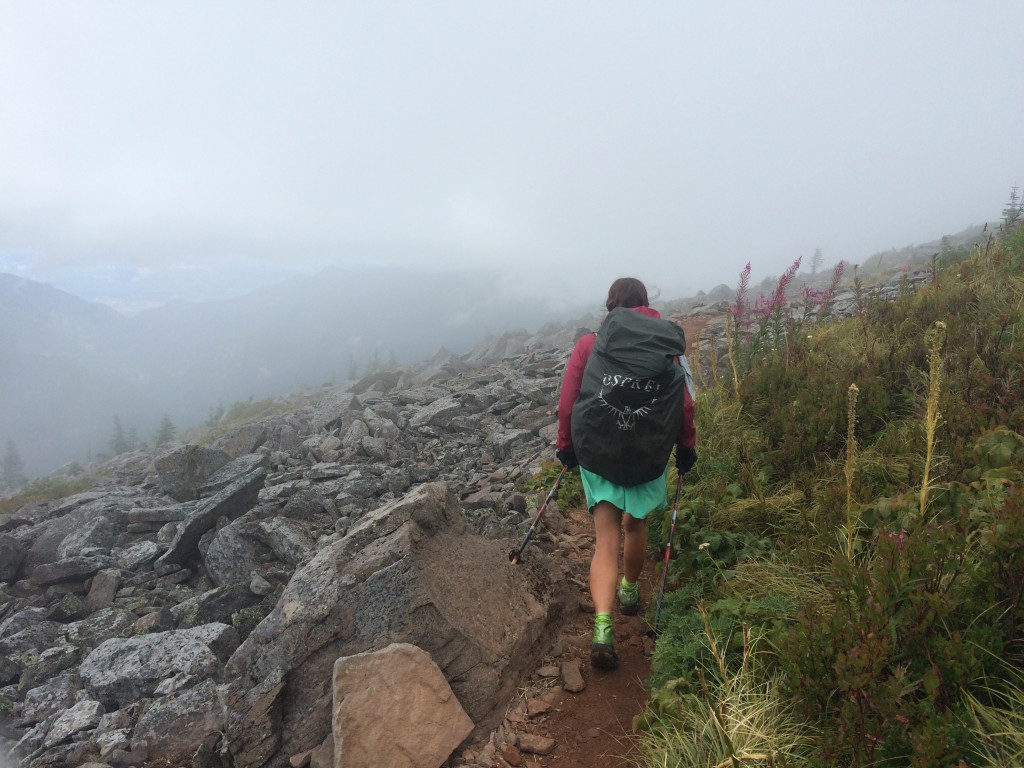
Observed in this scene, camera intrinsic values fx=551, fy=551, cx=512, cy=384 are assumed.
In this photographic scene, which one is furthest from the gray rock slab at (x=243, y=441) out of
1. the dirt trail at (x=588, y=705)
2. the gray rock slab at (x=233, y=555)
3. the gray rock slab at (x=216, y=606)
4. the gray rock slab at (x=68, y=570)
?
the dirt trail at (x=588, y=705)

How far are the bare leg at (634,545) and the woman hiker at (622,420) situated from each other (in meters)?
0.01

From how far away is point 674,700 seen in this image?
2.88m

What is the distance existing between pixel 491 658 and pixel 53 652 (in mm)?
5709

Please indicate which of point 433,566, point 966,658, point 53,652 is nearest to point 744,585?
point 966,658

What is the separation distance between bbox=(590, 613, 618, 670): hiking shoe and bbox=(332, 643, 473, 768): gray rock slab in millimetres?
900

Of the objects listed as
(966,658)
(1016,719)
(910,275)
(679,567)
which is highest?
(910,275)

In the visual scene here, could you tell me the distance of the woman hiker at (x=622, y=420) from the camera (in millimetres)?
3354

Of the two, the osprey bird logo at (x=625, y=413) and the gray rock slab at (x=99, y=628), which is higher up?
the osprey bird logo at (x=625, y=413)

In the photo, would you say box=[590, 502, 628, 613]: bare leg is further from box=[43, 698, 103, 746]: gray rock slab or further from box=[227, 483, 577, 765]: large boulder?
box=[43, 698, 103, 746]: gray rock slab

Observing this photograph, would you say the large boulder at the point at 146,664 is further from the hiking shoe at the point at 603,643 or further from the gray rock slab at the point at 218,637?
the hiking shoe at the point at 603,643

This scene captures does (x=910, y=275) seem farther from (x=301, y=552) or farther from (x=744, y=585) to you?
(x=301, y=552)

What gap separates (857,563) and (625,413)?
1.53m

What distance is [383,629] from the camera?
3.63 m

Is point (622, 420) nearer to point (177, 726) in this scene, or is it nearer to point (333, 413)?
point (177, 726)
